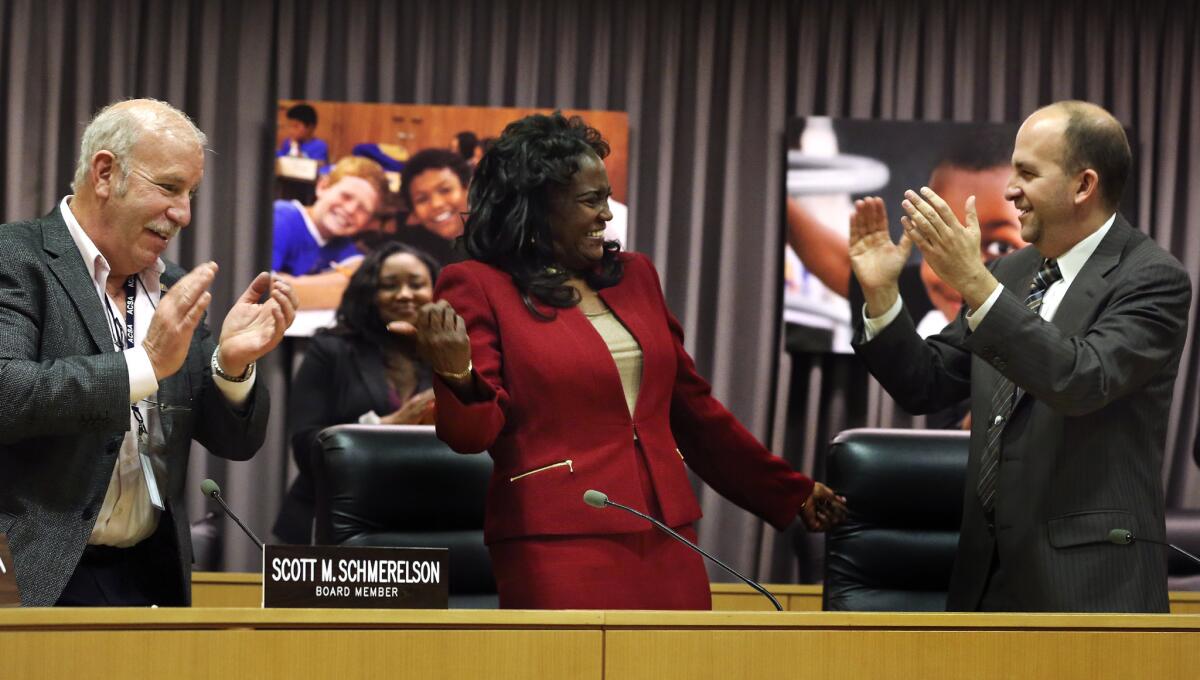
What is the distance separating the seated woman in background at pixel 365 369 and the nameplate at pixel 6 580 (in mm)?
2007

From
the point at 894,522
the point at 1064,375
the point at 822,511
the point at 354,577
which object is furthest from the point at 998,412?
the point at 354,577

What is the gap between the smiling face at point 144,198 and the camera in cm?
212

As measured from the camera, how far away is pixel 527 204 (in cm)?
237

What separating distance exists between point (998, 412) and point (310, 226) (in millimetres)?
2633

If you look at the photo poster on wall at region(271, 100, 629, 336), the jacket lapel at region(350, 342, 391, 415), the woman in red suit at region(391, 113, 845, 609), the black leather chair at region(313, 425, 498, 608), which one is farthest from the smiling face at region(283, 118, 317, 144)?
the woman in red suit at region(391, 113, 845, 609)

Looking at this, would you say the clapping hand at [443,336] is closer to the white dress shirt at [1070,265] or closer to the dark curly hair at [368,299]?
the white dress shirt at [1070,265]

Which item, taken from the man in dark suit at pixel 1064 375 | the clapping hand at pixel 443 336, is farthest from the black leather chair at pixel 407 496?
the man in dark suit at pixel 1064 375

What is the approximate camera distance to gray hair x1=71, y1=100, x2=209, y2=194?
213cm

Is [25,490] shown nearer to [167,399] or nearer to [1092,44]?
[167,399]

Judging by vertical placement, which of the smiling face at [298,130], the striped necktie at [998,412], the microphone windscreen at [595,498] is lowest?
the microphone windscreen at [595,498]

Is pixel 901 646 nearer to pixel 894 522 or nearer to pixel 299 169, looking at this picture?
pixel 894 522

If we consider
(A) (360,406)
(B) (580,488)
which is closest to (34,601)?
(B) (580,488)

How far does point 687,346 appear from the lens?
14.8 ft

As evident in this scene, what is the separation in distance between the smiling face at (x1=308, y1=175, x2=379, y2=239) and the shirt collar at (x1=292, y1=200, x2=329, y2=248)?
0.03 ft
